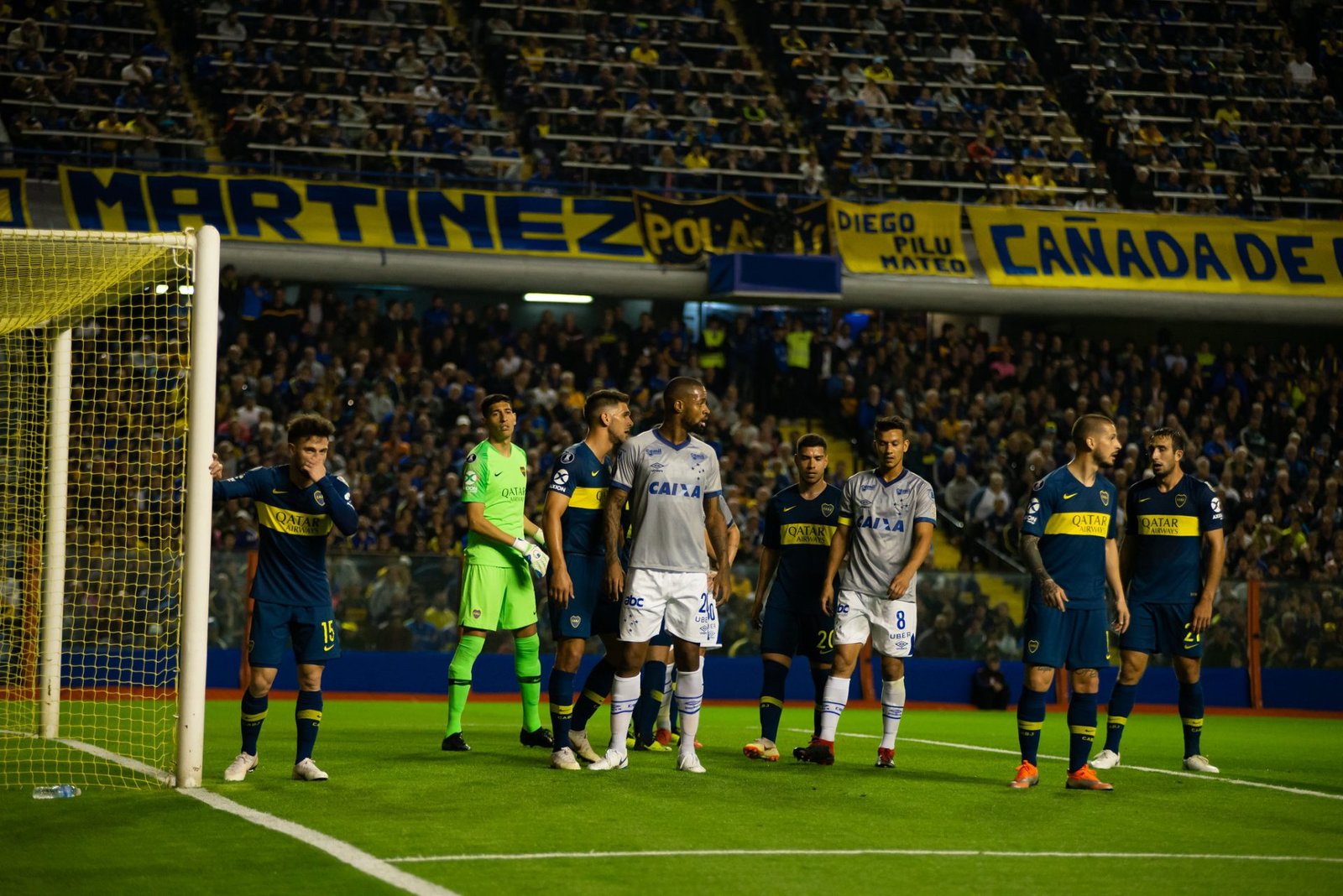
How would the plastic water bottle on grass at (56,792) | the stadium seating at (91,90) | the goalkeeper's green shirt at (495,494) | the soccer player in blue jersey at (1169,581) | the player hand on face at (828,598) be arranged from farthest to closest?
the stadium seating at (91,90) → the soccer player in blue jersey at (1169,581) → the goalkeeper's green shirt at (495,494) → the player hand on face at (828,598) → the plastic water bottle on grass at (56,792)

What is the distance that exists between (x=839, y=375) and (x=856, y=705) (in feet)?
27.6

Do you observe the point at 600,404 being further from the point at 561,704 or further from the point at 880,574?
the point at 880,574

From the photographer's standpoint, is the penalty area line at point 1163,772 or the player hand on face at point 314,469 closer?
the player hand on face at point 314,469

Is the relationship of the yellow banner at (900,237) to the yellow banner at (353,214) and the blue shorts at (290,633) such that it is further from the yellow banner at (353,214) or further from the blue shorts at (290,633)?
the blue shorts at (290,633)

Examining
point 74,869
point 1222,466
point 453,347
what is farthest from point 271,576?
point 1222,466

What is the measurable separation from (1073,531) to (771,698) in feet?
8.49

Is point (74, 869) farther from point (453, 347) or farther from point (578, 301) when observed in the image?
point (578, 301)

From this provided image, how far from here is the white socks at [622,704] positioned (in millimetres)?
9477

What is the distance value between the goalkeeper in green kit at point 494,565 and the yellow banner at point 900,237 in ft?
45.3

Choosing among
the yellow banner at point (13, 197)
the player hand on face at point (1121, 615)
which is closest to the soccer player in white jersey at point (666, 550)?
the player hand on face at point (1121, 615)

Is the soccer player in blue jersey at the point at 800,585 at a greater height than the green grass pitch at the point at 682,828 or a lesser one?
greater

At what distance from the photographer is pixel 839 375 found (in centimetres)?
2609

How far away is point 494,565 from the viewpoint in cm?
1084

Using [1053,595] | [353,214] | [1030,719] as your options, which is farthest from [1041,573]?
[353,214]
